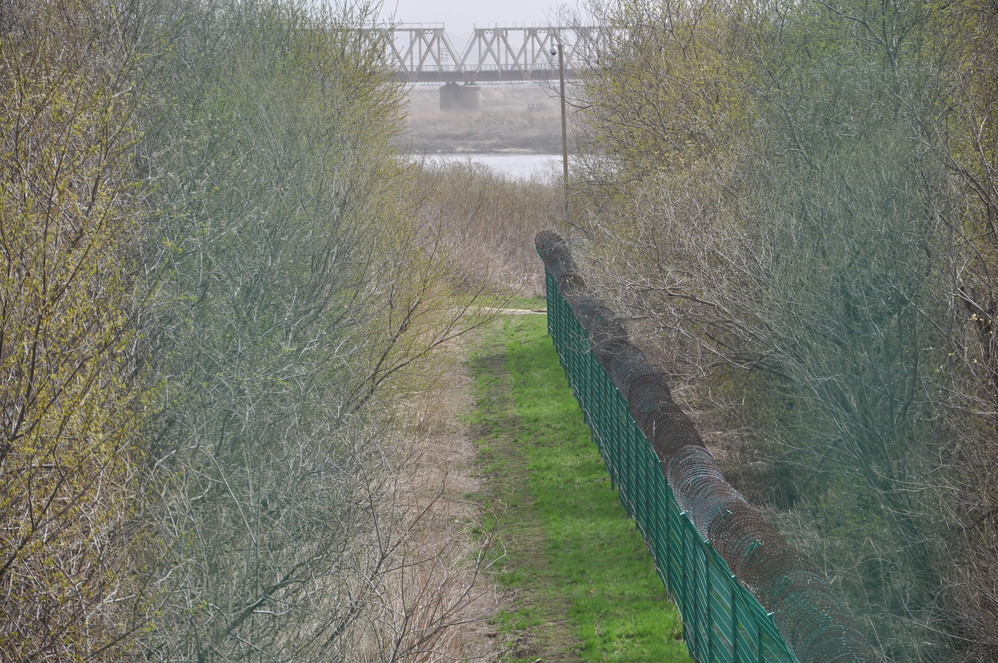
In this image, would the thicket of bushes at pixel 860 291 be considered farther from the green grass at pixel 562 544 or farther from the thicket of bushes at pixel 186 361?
the thicket of bushes at pixel 186 361

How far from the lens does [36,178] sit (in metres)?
10.8

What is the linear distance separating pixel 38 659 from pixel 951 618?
7704mm

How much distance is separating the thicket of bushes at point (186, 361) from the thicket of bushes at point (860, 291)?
397 cm

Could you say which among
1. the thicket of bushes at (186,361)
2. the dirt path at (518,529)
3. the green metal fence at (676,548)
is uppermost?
the thicket of bushes at (186,361)

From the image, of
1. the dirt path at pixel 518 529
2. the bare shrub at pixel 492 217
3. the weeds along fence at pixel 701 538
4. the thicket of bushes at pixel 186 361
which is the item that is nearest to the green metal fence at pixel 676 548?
the weeds along fence at pixel 701 538

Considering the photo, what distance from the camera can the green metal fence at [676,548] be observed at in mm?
7426

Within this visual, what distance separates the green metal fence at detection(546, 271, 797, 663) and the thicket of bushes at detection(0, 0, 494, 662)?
2.06m

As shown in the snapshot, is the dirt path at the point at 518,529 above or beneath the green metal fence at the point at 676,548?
beneath

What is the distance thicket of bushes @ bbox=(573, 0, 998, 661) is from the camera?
1049cm

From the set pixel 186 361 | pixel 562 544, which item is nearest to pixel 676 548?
pixel 562 544

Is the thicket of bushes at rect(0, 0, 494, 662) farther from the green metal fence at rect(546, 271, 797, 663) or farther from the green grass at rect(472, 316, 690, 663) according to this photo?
the green metal fence at rect(546, 271, 797, 663)

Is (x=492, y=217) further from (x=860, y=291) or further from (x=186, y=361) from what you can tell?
(x=186, y=361)

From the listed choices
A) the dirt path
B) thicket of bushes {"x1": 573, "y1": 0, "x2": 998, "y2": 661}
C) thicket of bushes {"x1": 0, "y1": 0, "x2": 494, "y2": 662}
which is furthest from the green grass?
thicket of bushes {"x1": 573, "y1": 0, "x2": 998, "y2": 661}

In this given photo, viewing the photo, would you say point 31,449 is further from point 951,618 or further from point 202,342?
point 951,618
